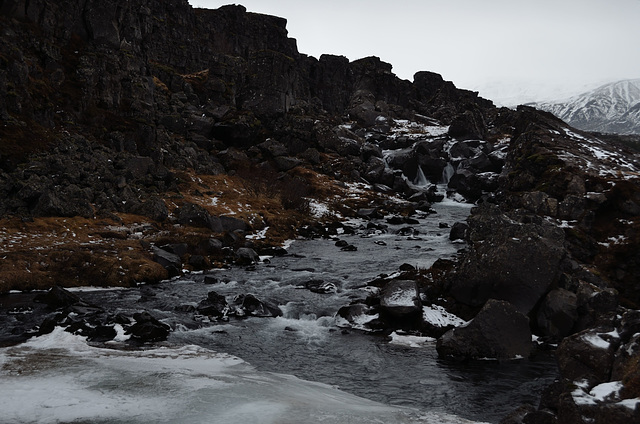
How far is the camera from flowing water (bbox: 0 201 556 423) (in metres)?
12.5

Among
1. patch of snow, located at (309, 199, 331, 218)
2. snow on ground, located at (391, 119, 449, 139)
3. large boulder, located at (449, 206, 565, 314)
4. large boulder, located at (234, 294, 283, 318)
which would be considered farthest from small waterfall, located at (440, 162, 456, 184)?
large boulder, located at (234, 294, 283, 318)

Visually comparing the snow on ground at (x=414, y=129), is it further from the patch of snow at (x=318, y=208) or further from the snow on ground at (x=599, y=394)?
the snow on ground at (x=599, y=394)

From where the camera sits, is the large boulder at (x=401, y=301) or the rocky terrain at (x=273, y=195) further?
the large boulder at (x=401, y=301)

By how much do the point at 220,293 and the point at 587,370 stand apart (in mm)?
20003

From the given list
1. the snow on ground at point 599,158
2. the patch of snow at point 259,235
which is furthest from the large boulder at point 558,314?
the patch of snow at point 259,235

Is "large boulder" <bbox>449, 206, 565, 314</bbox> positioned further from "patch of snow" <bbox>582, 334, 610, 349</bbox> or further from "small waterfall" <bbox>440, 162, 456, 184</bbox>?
"small waterfall" <bbox>440, 162, 456, 184</bbox>

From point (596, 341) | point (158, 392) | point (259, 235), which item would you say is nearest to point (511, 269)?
point (596, 341)

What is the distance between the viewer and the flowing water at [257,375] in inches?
493

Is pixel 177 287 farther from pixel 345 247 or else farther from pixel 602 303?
pixel 602 303

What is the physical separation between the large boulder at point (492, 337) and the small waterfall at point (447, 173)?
63.7 metres

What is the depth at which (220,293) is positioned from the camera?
2662cm

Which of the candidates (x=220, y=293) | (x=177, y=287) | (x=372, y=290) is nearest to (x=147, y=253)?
(x=177, y=287)

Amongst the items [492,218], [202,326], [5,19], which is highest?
[5,19]

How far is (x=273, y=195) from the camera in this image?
2238 inches
